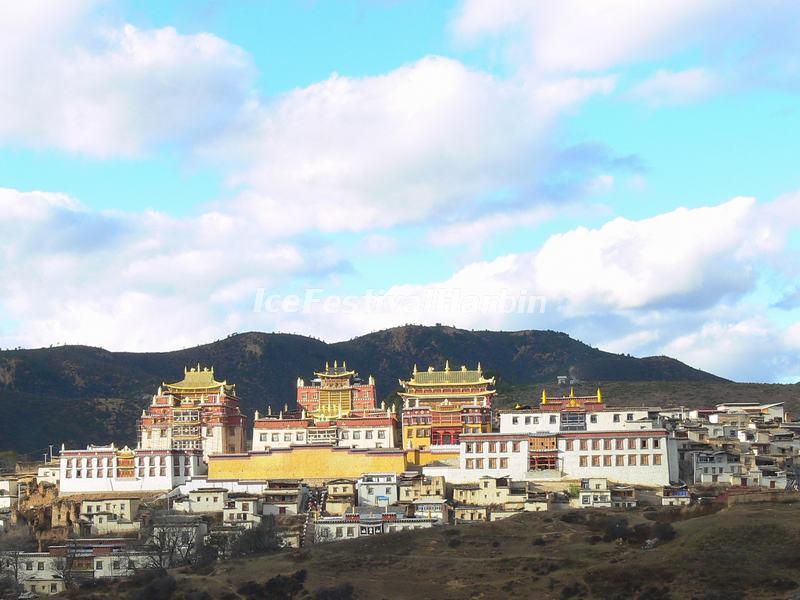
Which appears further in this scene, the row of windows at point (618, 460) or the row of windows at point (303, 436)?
the row of windows at point (303, 436)

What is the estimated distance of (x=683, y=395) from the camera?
16450 centimetres

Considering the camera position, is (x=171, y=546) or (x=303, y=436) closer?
(x=171, y=546)

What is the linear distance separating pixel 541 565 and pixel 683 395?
8522 centimetres

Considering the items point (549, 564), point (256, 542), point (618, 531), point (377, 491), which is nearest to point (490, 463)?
point (377, 491)

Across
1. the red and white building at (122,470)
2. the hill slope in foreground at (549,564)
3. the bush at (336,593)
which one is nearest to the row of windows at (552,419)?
the hill slope in foreground at (549,564)

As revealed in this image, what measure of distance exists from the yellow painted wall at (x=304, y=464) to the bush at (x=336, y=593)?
31430 millimetres

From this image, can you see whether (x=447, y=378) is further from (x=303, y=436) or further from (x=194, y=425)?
(x=194, y=425)

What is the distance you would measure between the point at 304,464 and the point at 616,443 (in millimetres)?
27311

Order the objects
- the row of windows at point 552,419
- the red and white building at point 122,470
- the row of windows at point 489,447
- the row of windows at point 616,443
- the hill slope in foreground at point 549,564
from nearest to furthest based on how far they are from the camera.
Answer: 1. the hill slope in foreground at point 549,564
2. the row of windows at point 616,443
3. the row of windows at point 489,447
4. the row of windows at point 552,419
5. the red and white building at point 122,470

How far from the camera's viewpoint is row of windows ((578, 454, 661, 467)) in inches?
4168

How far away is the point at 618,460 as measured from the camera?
106 m

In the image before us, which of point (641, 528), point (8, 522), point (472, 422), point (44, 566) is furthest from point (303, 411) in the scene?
point (641, 528)

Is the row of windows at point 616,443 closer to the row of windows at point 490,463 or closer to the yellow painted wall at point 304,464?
the row of windows at point 490,463

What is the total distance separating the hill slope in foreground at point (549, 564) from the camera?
78562mm
